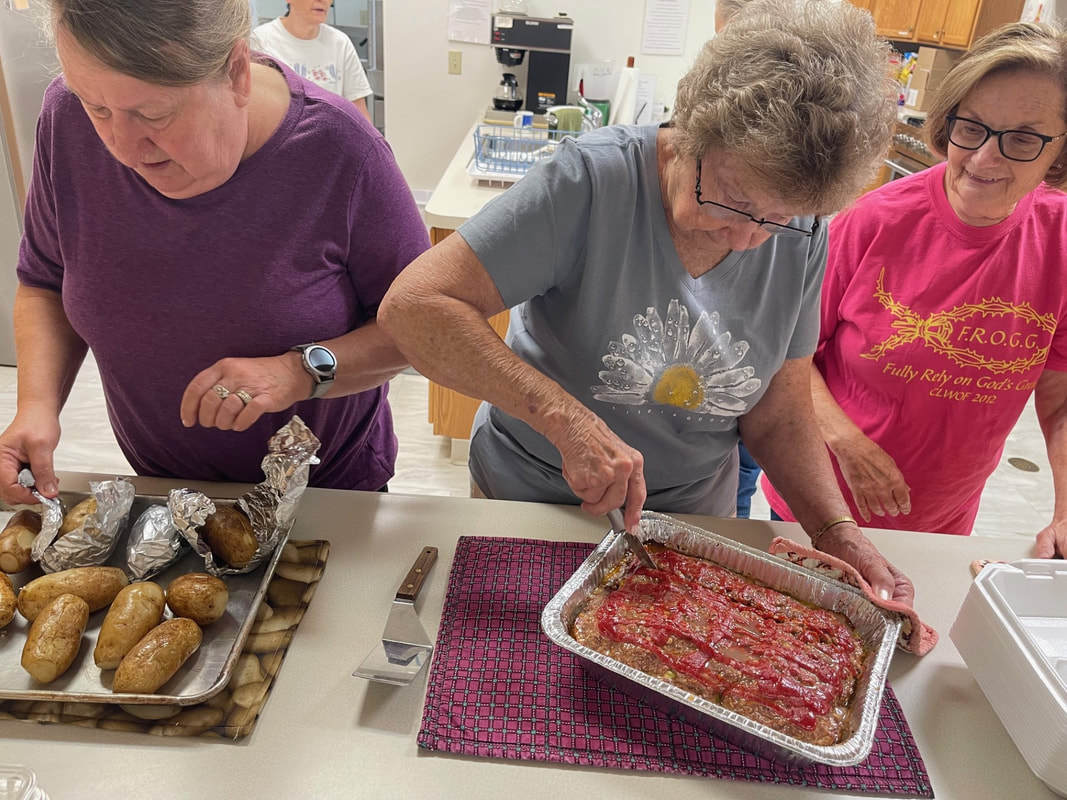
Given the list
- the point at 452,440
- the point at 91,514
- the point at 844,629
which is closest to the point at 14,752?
the point at 91,514

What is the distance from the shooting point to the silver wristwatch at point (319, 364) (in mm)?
1100

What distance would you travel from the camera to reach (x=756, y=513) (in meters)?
2.80

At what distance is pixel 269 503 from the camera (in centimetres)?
104

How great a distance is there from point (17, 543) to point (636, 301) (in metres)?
0.84

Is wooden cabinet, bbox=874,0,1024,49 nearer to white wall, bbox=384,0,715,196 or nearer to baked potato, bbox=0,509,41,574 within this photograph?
white wall, bbox=384,0,715,196

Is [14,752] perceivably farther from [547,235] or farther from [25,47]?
[25,47]

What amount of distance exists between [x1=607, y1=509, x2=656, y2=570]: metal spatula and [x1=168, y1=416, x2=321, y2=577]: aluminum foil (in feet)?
1.31

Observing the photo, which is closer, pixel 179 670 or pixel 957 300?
pixel 179 670

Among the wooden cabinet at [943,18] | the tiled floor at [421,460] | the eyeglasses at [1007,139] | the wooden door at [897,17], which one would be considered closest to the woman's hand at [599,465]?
the eyeglasses at [1007,139]

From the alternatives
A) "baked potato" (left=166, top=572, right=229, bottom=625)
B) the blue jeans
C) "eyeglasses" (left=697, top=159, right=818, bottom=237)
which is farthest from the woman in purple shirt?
the blue jeans

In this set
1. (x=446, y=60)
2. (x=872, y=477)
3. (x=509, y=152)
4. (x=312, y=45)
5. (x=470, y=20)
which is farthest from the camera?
(x=446, y=60)

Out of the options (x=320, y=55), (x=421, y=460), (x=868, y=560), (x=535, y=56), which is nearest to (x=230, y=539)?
(x=868, y=560)

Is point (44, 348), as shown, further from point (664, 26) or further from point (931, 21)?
point (931, 21)

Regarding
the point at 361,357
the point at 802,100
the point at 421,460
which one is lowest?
the point at 421,460
